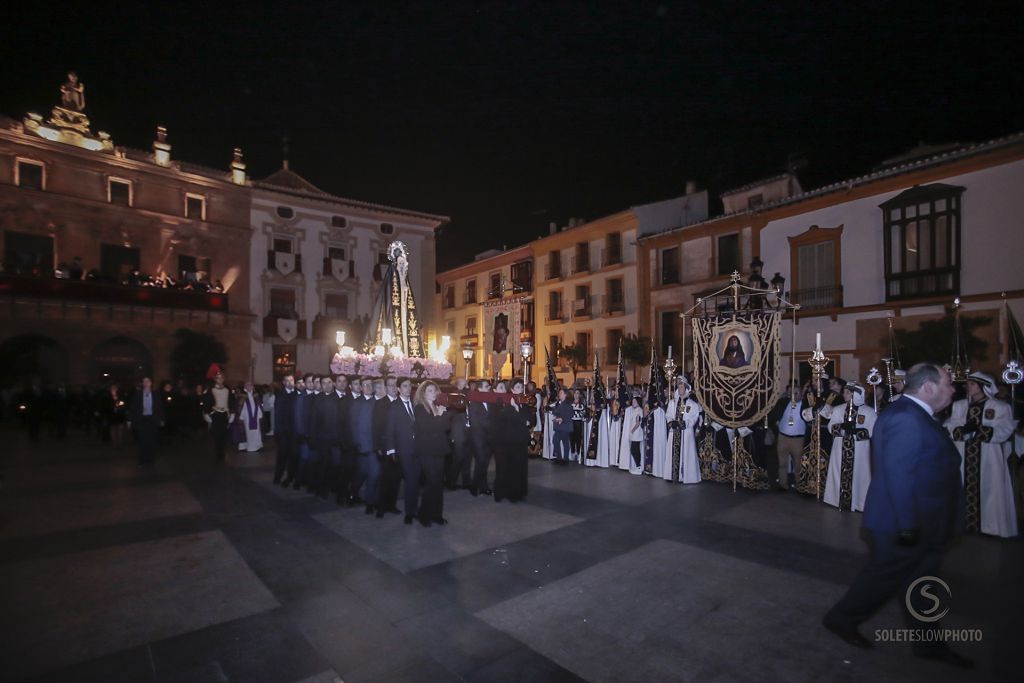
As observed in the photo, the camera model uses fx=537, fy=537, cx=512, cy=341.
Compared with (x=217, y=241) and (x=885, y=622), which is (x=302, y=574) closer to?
(x=885, y=622)

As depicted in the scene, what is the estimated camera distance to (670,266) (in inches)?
1026

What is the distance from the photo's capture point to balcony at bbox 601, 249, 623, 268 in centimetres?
2848

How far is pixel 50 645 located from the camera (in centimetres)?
402

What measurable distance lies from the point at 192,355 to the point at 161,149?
1104cm

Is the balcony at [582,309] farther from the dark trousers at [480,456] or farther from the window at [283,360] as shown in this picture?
the dark trousers at [480,456]

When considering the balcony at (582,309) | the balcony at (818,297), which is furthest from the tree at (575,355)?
the balcony at (818,297)

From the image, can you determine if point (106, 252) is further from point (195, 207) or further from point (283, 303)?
point (283, 303)

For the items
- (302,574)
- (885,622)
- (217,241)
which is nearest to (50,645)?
(302,574)

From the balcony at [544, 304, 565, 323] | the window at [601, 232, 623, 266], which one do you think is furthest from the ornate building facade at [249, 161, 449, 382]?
the window at [601, 232, 623, 266]

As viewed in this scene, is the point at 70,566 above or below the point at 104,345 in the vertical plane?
below

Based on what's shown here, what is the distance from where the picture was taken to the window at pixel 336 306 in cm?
3278

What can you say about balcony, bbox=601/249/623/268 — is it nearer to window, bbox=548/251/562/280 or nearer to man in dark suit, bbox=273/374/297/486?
window, bbox=548/251/562/280

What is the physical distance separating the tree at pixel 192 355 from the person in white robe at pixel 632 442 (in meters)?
21.1

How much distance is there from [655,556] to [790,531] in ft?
7.05
